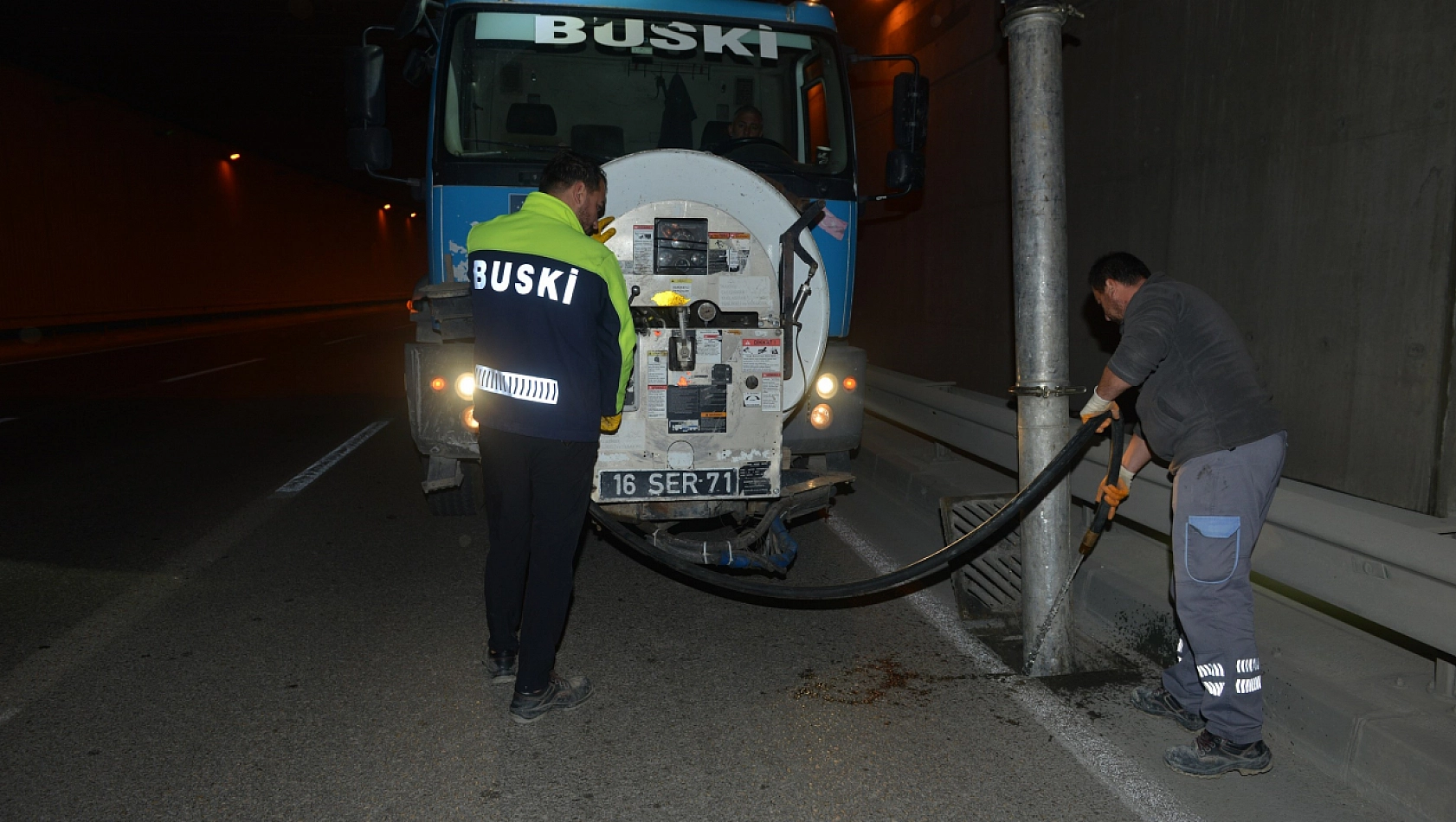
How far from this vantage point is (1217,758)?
3.45 metres

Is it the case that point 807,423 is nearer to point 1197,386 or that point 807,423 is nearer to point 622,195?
point 622,195

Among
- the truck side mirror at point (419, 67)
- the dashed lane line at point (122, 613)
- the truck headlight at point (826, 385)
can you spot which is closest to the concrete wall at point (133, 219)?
the truck side mirror at point (419, 67)

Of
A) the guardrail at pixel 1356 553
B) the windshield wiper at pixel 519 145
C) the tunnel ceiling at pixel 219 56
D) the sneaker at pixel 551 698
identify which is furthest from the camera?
the tunnel ceiling at pixel 219 56

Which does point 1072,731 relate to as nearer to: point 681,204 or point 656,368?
point 656,368

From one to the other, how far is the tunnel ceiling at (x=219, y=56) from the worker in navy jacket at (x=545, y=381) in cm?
806

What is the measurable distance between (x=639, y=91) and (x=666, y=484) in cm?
282

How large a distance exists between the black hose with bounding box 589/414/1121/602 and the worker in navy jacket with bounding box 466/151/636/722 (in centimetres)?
61

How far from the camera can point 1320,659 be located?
382 centimetres

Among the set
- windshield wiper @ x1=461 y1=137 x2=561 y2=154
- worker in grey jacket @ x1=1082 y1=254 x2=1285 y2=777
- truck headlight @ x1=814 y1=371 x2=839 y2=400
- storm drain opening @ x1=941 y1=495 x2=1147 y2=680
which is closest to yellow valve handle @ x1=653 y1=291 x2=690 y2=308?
truck headlight @ x1=814 y1=371 x2=839 y2=400

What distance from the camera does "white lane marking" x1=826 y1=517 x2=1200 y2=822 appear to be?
10.6 feet

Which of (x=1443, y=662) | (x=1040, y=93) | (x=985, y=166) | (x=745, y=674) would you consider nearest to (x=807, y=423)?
(x=745, y=674)

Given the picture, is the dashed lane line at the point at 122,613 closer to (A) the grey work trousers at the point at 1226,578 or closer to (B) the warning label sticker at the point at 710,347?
(B) the warning label sticker at the point at 710,347

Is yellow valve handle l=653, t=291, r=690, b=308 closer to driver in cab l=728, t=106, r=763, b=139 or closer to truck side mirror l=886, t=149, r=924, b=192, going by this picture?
driver in cab l=728, t=106, r=763, b=139

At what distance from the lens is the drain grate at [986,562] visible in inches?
190
